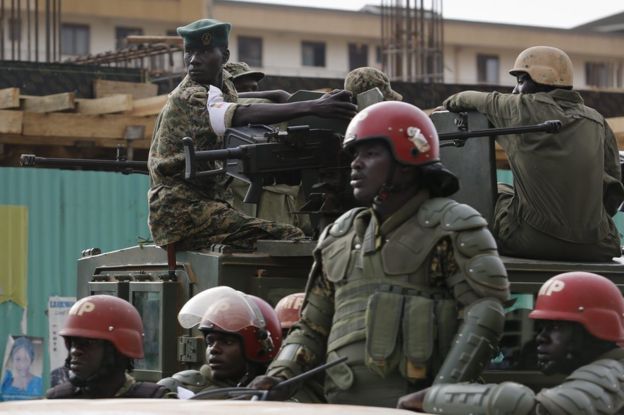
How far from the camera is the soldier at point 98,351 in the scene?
25.3 feet

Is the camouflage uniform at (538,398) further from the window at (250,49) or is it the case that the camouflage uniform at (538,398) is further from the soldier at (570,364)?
the window at (250,49)

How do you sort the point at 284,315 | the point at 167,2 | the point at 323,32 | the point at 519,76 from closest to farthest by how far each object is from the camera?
the point at 284,315 → the point at 519,76 → the point at 167,2 → the point at 323,32

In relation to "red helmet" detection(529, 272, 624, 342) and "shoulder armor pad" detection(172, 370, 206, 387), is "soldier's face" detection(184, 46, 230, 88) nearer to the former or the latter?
"shoulder armor pad" detection(172, 370, 206, 387)

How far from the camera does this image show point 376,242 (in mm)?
6828

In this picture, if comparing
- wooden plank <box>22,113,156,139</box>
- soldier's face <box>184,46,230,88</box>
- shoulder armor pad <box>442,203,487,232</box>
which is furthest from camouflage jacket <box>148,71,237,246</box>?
wooden plank <box>22,113,156,139</box>

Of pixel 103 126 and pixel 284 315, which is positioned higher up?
pixel 103 126

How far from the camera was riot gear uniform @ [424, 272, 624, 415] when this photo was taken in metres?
6.22

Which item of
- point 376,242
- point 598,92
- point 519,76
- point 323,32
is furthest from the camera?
point 323,32

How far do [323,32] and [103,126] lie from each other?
41.2 meters

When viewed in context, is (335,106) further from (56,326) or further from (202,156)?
(56,326)

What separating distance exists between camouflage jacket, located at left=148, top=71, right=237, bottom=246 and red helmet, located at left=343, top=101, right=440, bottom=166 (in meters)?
2.88

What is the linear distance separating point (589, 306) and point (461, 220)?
1.98ft

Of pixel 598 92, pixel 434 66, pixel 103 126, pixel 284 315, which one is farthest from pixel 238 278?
pixel 434 66

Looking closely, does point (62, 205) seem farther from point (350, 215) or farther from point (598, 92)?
point (350, 215)
